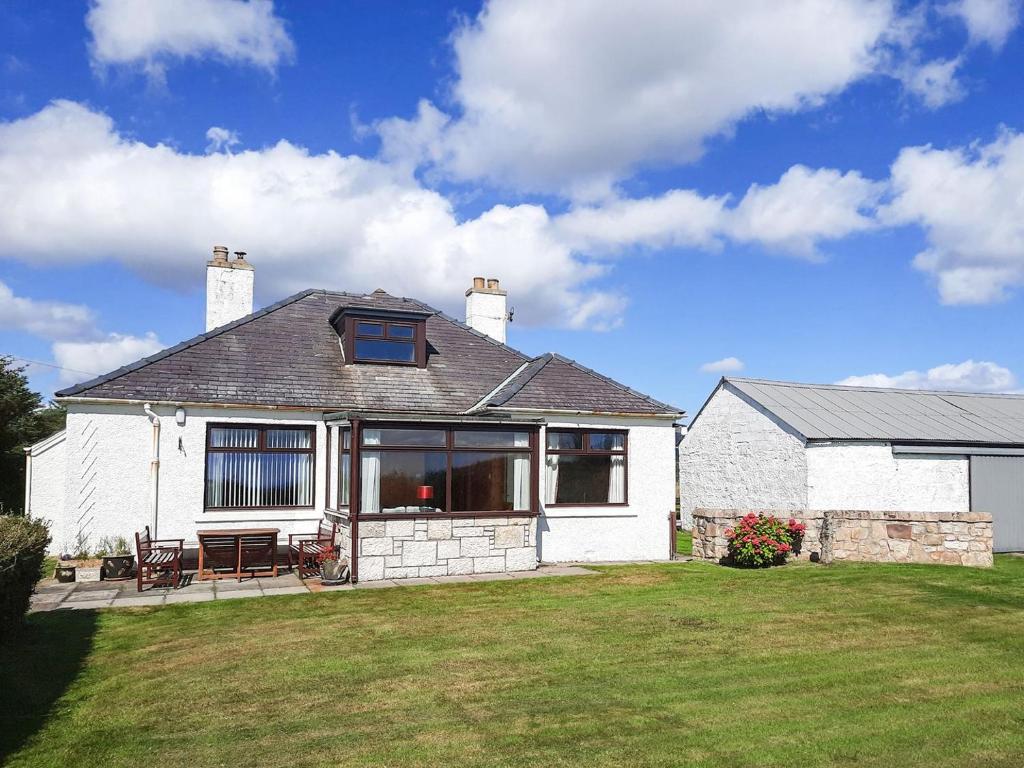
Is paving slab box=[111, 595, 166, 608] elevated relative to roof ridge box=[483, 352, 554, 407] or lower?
lower

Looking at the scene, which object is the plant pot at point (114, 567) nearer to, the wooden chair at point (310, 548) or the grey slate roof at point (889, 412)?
the wooden chair at point (310, 548)

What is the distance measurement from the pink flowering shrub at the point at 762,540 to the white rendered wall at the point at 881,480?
3.49m

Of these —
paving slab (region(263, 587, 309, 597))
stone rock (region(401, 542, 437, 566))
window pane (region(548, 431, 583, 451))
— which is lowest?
paving slab (region(263, 587, 309, 597))

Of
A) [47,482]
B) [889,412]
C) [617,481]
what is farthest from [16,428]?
[889,412]

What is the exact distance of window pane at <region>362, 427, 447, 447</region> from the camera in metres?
13.6

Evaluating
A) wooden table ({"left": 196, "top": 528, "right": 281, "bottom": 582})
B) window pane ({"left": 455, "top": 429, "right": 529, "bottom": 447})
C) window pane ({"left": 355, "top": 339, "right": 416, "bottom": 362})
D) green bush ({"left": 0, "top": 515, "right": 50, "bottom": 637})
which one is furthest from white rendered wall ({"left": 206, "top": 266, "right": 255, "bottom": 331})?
green bush ({"left": 0, "top": 515, "right": 50, "bottom": 637})

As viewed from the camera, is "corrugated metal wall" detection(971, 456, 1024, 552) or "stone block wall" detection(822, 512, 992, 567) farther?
"corrugated metal wall" detection(971, 456, 1024, 552)

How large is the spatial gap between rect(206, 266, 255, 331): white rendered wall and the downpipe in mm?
4722

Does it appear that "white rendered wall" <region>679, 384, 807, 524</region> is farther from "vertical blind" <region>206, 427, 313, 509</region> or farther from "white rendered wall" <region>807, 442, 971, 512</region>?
"vertical blind" <region>206, 427, 313, 509</region>

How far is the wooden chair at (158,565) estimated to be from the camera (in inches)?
495

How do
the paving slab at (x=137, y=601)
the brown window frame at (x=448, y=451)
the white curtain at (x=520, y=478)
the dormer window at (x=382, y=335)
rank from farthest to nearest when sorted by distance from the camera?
the dormer window at (x=382, y=335)
the white curtain at (x=520, y=478)
the brown window frame at (x=448, y=451)
the paving slab at (x=137, y=601)

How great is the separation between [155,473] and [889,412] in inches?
785

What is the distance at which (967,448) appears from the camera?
2086 centimetres

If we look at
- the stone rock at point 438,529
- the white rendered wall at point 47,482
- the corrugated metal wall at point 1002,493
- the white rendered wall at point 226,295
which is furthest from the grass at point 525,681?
the corrugated metal wall at point 1002,493
